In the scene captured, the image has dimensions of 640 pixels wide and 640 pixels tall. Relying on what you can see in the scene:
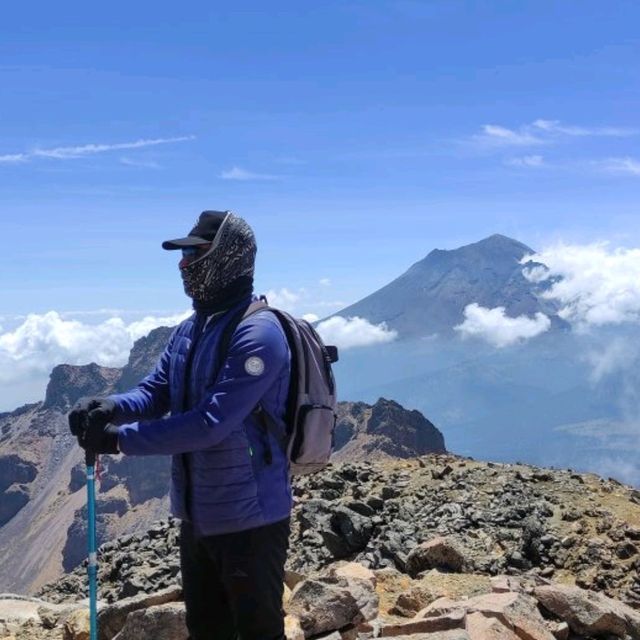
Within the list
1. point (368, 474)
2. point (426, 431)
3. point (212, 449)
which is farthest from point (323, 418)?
point (426, 431)

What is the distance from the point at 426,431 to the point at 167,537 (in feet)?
457

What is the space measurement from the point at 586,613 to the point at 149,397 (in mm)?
6193

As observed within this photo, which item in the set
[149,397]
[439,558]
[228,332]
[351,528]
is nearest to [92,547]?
[149,397]

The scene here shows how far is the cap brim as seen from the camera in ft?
17.5

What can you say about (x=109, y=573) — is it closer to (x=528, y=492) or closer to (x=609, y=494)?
(x=528, y=492)

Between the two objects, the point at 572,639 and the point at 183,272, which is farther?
the point at 572,639

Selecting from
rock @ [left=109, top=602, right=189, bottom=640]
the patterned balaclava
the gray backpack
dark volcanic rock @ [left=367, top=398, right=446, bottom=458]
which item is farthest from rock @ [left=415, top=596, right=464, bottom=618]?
dark volcanic rock @ [left=367, top=398, right=446, bottom=458]

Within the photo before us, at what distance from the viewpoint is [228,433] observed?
4957 mm

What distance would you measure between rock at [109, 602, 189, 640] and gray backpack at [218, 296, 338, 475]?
333 centimetres

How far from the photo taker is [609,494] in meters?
21.7

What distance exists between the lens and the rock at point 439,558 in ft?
46.2

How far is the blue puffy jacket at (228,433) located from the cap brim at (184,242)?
474mm

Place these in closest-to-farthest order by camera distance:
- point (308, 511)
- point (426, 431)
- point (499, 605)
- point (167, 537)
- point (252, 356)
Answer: point (252, 356), point (499, 605), point (308, 511), point (167, 537), point (426, 431)

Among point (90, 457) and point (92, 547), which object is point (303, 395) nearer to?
point (90, 457)
